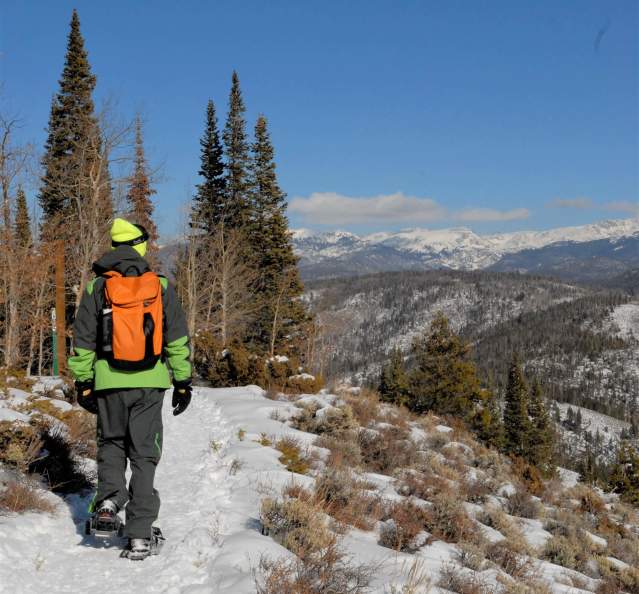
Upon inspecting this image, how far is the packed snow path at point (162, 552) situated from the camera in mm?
3520

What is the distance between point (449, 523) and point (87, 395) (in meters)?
4.74

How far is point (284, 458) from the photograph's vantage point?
738 cm

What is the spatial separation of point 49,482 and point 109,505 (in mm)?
1550

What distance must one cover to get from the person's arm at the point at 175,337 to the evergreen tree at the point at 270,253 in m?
28.4

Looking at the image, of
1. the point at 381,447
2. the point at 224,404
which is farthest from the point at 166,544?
the point at 224,404

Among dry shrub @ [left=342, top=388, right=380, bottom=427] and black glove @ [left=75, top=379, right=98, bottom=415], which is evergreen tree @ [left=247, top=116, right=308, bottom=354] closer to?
dry shrub @ [left=342, top=388, right=380, bottom=427]

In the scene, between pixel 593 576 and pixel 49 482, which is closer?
pixel 49 482

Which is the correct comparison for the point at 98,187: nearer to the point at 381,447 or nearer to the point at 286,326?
the point at 381,447

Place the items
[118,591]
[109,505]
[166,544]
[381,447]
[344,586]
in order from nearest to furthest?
[118,591], [344,586], [109,505], [166,544], [381,447]

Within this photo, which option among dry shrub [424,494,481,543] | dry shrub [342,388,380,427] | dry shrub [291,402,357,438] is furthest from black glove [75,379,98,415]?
dry shrub [342,388,380,427]

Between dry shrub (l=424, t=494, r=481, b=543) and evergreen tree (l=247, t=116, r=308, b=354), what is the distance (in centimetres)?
2623

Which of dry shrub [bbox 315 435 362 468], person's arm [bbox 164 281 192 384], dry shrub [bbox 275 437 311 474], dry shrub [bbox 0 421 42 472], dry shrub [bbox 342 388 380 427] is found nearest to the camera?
person's arm [bbox 164 281 192 384]

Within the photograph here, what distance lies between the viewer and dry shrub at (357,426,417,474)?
9.11 meters

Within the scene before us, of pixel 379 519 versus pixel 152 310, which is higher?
pixel 152 310
